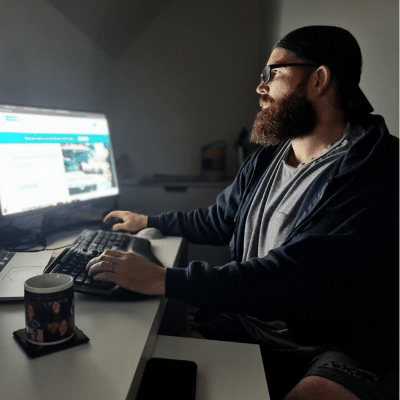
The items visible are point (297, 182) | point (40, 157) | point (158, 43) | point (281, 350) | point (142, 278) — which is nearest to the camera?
point (142, 278)

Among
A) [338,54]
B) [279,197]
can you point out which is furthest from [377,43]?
[279,197]

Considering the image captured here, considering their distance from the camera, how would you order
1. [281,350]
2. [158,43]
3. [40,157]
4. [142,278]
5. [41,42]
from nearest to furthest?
[142,278] → [281,350] → [40,157] → [41,42] → [158,43]

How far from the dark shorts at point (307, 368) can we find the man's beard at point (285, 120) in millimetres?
590

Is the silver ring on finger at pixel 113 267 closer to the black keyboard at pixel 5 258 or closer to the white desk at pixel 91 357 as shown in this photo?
the white desk at pixel 91 357

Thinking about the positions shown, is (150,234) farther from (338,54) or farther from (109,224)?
(338,54)

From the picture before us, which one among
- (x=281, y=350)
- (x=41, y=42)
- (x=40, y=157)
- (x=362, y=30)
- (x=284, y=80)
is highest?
(x=41, y=42)

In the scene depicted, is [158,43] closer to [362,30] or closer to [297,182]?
[362,30]

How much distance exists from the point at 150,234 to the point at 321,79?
74 cm

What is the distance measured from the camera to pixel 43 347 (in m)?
0.62

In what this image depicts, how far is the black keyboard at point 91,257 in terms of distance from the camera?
2.67 ft

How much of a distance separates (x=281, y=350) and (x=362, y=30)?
105 centimetres

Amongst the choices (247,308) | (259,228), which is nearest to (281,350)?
(247,308)

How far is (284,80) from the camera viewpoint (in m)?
1.21

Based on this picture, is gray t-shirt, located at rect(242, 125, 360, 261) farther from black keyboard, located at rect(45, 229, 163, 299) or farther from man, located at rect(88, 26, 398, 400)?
black keyboard, located at rect(45, 229, 163, 299)
